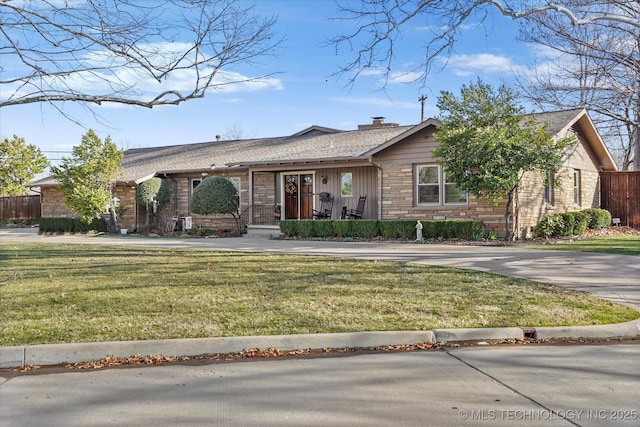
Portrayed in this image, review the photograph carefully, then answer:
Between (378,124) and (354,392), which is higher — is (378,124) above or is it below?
above

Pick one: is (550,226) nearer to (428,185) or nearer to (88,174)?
(428,185)

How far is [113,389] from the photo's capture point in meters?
4.95

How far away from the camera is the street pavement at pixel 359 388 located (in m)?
4.21

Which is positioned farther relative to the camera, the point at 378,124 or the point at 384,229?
the point at 378,124

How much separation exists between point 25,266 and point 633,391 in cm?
1081

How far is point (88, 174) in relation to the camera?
22.4 meters

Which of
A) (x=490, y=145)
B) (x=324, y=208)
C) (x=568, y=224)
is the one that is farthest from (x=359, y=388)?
(x=324, y=208)

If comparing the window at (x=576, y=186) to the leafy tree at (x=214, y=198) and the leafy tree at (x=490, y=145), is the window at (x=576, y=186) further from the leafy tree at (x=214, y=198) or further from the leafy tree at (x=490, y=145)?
the leafy tree at (x=214, y=198)

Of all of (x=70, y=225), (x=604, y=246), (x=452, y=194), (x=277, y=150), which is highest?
(x=277, y=150)

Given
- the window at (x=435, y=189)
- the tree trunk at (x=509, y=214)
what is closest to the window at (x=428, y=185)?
the window at (x=435, y=189)

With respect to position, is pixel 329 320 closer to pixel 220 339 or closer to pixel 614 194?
pixel 220 339

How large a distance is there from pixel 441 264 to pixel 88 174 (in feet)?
52.0

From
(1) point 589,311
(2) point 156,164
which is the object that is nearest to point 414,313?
(1) point 589,311

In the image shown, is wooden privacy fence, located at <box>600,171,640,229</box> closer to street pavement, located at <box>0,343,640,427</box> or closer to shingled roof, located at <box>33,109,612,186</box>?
shingled roof, located at <box>33,109,612,186</box>
